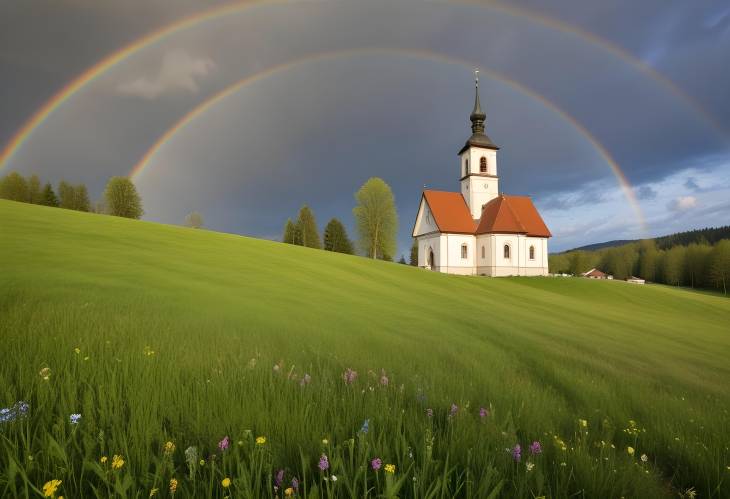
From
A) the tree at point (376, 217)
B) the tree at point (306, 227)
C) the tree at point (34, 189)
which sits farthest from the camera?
Result: the tree at point (306, 227)

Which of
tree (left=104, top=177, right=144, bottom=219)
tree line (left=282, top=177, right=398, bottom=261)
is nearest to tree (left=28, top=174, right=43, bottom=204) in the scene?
tree (left=104, top=177, right=144, bottom=219)

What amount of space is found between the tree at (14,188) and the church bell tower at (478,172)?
3838 inches

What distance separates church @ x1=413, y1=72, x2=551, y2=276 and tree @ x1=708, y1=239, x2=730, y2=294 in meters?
60.9

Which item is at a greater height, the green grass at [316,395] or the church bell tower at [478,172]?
the church bell tower at [478,172]

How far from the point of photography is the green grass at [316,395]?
7.07 ft

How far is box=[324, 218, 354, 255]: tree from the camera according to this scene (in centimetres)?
8388

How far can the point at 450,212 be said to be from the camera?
57.1 metres

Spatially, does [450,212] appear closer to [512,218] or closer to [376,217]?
[512,218]

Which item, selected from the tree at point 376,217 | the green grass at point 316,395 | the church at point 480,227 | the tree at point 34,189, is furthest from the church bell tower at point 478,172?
the tree at point 34,189

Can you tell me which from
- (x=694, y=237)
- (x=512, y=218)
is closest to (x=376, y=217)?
(x=512, y=218)

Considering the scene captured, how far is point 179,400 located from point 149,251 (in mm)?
15440

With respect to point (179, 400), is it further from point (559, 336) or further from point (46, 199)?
point (46, 199)

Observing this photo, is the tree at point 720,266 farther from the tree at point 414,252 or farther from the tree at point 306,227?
the tree at point 306,227

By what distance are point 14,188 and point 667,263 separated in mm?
170425
